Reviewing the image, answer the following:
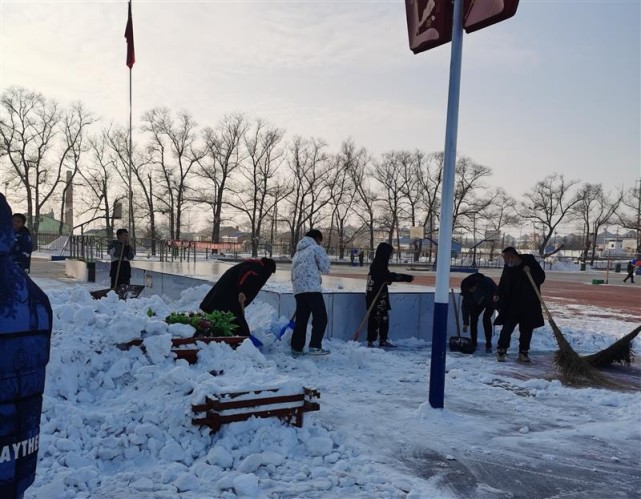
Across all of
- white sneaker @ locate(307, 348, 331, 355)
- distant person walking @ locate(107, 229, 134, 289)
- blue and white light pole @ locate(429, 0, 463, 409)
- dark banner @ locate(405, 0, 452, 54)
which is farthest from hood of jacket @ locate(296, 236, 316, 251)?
distant person walking @ locate(107, 229, 134, 289)

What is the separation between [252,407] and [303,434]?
418mm

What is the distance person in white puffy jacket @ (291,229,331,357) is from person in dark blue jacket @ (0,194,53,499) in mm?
5574

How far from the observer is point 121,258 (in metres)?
11.4

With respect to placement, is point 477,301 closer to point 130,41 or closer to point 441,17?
point 441,17

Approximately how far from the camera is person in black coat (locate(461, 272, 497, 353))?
8.48 meters

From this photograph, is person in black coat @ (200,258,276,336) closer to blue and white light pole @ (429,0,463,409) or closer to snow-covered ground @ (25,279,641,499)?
snow-covered ground @ (25,279,641,499)

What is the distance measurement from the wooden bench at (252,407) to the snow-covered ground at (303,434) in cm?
7

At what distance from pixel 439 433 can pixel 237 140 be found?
160 feet

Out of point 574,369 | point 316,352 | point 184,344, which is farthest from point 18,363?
point 574,369

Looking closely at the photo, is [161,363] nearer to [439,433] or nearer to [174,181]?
[439,433]

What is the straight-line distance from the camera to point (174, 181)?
49688 mm

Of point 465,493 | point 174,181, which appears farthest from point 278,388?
point 174,181

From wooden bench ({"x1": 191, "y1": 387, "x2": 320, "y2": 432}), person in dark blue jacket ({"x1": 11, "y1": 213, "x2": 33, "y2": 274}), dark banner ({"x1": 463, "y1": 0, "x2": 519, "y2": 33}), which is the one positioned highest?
dark banner ({"x1": 463, "y1": 0, "x2": 519, "y2": 33})

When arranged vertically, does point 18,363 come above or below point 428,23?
below
